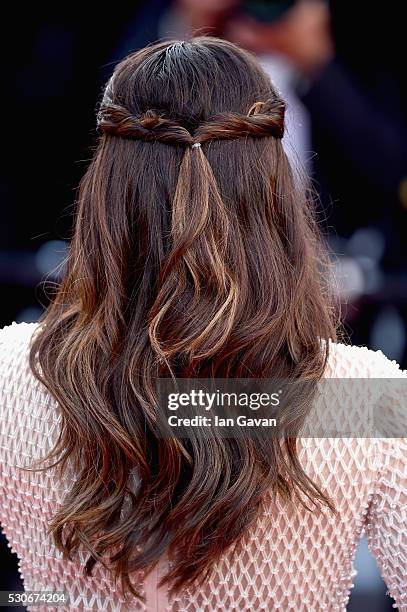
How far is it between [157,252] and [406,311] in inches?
98.3

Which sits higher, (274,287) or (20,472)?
(274,287)

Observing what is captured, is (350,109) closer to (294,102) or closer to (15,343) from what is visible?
(294,102)

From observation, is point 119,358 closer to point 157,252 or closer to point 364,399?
point 157,252

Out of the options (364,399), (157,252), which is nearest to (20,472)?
(157,252)

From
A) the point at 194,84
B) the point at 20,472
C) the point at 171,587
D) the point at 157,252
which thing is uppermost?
the point at 194,84

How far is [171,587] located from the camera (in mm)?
974

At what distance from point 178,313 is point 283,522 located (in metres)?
0.27

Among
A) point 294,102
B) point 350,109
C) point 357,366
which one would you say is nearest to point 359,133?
point 350,109

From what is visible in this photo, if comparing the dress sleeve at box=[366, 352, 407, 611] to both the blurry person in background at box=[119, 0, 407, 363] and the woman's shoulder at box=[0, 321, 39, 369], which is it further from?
the blurry person in background at box=[119, 0, 407, 363]

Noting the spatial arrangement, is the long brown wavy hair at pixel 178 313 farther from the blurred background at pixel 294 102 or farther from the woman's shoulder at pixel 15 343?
the blurred background at pixel 294 102

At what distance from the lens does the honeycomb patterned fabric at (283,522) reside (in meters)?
0.98

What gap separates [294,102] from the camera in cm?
300

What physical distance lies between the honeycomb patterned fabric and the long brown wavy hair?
0.09 feet

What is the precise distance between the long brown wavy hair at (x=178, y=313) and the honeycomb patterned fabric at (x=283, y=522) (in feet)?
0.09
